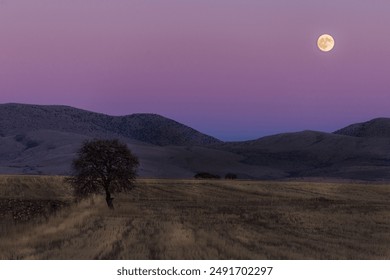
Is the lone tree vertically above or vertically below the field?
above

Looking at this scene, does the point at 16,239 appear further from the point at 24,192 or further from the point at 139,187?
the point at 139,187

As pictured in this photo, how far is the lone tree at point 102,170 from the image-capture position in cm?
5062

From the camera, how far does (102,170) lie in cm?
5109

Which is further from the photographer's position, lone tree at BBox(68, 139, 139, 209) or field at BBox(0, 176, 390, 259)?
lone tree at BBox(68, 139, 139, 209)

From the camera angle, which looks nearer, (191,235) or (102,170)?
(191,235)

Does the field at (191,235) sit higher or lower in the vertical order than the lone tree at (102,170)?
lower

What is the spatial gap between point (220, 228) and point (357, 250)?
8.58 meters

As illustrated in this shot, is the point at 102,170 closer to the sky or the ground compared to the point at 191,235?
closer to the sky

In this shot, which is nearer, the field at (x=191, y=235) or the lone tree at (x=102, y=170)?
the field at (x=191, y=235)

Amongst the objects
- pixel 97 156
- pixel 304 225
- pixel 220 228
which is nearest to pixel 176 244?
pixel 220 228

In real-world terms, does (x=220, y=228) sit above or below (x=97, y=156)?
below

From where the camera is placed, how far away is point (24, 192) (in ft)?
211

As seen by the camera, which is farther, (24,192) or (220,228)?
(24,192)

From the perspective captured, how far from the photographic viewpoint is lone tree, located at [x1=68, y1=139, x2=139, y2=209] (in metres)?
50.6
